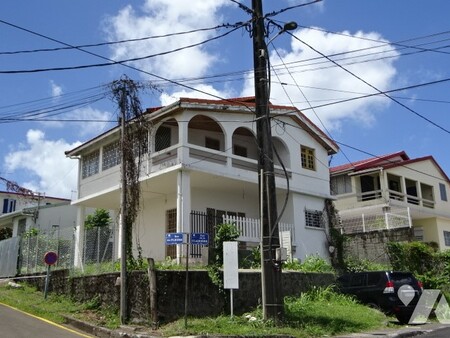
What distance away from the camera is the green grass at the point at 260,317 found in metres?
11.5

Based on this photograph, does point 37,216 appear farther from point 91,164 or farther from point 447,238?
point 447,238

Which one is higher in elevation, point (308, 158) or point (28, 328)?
point (308, 158)

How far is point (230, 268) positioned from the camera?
12398 mm

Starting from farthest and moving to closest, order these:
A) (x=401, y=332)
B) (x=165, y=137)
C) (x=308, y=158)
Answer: (x=308, y=158)
(x=165, y=137)
(x=401, y=332)

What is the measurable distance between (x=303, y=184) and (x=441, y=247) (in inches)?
574

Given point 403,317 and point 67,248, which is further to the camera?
point 67,248

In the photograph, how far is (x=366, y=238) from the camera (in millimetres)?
23797

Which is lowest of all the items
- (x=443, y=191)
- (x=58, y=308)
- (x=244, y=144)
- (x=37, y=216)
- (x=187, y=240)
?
(x=58, y=308)

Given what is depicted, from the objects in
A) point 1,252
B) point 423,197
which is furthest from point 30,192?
point 423,197

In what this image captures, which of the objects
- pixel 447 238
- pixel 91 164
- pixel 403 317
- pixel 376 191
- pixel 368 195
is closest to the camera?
pixel 403 317

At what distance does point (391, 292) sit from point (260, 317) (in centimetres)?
496

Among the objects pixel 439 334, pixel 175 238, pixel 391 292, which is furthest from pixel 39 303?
pixel 439 334

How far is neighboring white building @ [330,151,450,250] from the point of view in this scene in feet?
96.9

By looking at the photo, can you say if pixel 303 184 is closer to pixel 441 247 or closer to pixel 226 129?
pixel 226 129
